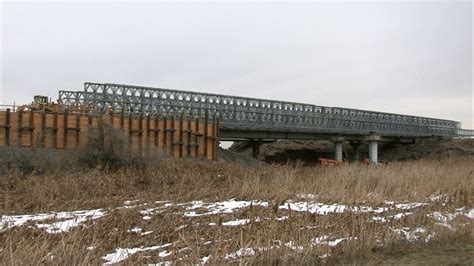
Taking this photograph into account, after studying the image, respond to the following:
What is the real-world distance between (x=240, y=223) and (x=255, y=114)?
193 ft

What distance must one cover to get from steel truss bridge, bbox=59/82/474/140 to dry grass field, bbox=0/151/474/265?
25.8m

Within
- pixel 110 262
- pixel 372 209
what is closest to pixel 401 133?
pixel 372 209

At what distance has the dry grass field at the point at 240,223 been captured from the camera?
6.64 metres

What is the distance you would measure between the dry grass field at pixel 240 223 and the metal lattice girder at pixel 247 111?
2371cm

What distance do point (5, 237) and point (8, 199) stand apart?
4757 millimetres

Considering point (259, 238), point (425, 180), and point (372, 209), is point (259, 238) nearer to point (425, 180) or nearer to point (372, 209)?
point (372, 209)

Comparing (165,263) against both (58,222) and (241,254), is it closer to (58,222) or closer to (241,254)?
(241,254)

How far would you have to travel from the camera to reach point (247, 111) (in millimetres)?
65938

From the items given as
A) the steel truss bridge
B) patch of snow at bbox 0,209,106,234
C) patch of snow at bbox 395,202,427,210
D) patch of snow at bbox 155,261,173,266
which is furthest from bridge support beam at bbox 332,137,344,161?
patch of snow at bbox 155,261,173,266

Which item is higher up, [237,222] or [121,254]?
[237,222]

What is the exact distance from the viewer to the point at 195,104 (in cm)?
6081

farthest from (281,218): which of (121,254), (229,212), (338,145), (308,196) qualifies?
(338,145)

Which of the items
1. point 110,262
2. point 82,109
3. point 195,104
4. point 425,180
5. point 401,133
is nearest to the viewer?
point 110,262

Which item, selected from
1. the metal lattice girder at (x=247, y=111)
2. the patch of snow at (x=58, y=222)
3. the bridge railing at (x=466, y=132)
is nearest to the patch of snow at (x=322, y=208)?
the patch of snow at (x=58, y=222)
